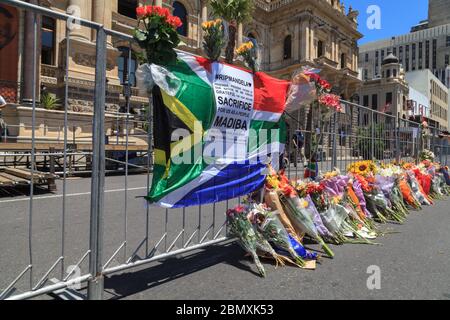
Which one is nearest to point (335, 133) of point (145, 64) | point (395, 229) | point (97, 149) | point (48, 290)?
point (395, 229)

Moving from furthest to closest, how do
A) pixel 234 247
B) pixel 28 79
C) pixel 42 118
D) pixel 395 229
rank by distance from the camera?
pixel 28 79 < pixel 42 118 < pixel 395 229 < pixel 234 247

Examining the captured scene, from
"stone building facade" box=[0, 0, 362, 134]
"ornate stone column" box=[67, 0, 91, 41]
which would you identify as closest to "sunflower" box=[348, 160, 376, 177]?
"stone building facade" box=[0, 0, 362, 134]

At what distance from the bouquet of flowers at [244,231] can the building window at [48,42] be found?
20.3 metres

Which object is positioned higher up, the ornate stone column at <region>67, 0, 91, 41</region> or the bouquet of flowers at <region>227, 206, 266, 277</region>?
the ornate stone column at <region>67, 0, 91, 41</region>

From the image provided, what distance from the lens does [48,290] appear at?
2.86 meters

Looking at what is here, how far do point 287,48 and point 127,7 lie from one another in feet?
69.3

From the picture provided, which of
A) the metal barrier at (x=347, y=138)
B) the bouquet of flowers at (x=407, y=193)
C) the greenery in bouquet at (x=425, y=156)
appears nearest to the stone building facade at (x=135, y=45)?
the metal barrier at (x=347, y=138)

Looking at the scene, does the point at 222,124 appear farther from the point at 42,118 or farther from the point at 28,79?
the point at 28,79

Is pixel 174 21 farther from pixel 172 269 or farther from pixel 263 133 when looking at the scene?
pixel 172 269

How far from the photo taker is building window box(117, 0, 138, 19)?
25844 millimetres

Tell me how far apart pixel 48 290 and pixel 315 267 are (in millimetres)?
2782

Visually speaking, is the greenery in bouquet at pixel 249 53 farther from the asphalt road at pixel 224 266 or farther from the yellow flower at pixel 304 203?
the asphalt road at pixel 224 266

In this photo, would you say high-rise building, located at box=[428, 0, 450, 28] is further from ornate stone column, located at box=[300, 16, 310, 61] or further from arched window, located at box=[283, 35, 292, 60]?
arched window, located at box=[283, 35, 292, 60]

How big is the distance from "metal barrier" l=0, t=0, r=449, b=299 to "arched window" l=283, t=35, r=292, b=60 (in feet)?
107
